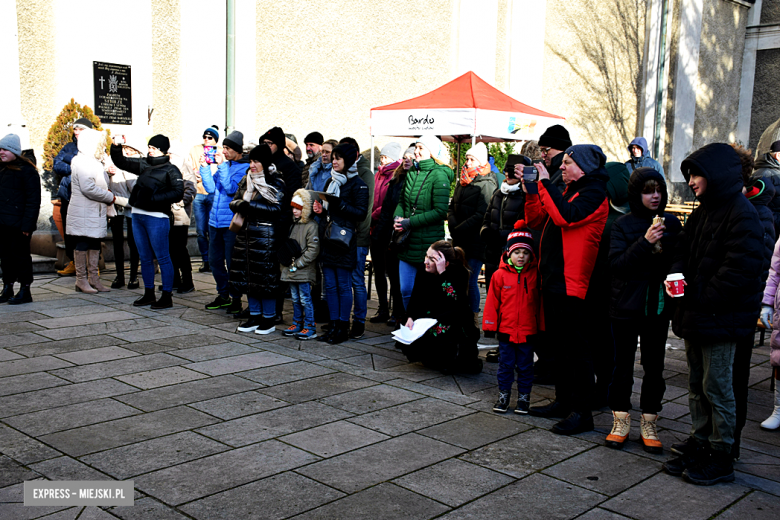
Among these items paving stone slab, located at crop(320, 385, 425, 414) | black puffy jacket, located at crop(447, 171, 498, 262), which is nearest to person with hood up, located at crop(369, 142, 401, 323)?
black puffy jacket, located at crop(447, 171, 498, 262)

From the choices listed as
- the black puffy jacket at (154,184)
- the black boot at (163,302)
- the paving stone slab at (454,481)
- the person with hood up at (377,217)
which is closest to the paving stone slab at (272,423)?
the paving stone slab at (454,481)

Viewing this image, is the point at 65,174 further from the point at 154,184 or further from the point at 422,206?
the point at 422,206

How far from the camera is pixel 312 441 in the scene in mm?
4383

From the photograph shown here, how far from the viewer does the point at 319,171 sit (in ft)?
24.5

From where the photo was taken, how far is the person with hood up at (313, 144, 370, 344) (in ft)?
22.3

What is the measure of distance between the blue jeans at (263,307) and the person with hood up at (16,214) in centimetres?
281

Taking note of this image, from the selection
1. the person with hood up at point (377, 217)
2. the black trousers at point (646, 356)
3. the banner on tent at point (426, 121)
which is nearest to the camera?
the black trousers at point (646, 356)

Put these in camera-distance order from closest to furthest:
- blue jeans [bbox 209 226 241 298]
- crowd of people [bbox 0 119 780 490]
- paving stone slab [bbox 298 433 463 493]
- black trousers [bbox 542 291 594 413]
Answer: paving stone slab [bbox 298 433 463 493] < crowd of people [bbox 0 119 780 490] < black trousers [bbox 542 291 594 413] < blue jeans [bbox 209 226 241 298]

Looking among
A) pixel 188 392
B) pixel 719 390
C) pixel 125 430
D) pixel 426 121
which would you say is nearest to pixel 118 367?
pixel 188 392

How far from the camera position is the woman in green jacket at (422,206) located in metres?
6.71

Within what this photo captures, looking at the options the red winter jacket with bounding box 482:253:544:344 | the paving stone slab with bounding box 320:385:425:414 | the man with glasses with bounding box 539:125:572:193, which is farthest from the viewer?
the man with glasses with bounding box 539:125:572:193

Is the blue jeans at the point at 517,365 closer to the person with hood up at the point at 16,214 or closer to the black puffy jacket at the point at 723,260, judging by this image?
the black puffy jacket at the point at 723,260

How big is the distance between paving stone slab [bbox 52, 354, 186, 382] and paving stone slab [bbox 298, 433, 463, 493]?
2.41m

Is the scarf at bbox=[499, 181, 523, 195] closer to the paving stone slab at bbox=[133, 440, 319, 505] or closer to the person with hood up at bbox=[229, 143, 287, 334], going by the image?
the person with hood up at bbox=[229, 143, 287, 334]
